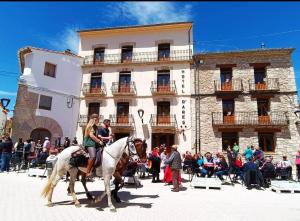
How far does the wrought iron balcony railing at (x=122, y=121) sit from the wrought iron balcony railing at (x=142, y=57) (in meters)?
5.42

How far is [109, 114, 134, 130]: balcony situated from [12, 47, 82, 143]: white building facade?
13.0 feet

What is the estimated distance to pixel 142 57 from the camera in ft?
67.8

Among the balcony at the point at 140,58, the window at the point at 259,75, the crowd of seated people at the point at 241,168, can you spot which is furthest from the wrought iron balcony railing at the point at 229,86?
the crowd of seated people at the point at 241,168

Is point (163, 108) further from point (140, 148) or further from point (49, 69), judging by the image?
point (140, 148)

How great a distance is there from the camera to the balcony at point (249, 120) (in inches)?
661

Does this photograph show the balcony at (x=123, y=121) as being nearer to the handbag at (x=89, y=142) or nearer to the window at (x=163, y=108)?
the window at (x=163, y=108)

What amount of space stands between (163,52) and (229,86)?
7.00 m

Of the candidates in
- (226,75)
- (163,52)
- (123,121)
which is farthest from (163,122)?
(226,75)

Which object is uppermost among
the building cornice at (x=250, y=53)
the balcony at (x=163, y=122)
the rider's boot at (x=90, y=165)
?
the building cornice at (x=250, y=53)

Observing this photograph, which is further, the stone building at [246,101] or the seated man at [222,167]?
the stone building at [246,101]

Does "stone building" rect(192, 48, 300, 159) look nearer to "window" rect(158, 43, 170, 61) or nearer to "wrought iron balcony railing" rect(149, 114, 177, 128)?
"wrought iron balcony railing" rect(149, 114, 177, 128)

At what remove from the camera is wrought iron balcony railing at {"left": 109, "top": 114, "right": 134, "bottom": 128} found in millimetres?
19125

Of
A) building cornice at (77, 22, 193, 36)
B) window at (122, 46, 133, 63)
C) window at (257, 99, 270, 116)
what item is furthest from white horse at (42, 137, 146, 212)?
building cornice at (77, 22, 193, 36)

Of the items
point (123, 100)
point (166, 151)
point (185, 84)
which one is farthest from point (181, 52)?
point (166, 151)
